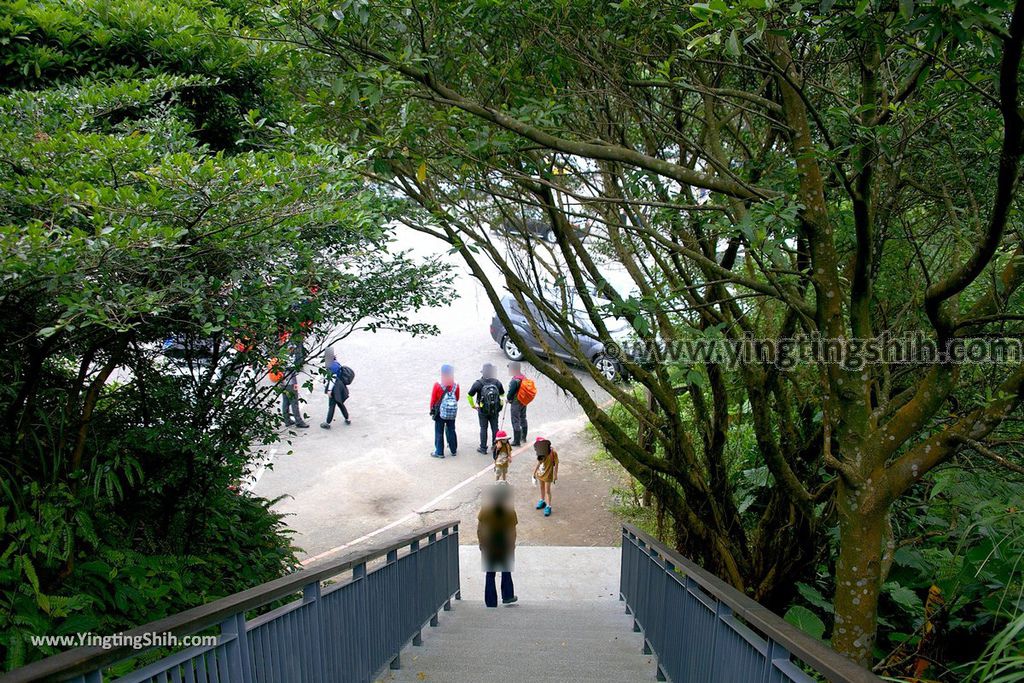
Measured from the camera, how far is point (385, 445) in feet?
42.5

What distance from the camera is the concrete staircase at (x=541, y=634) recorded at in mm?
4840

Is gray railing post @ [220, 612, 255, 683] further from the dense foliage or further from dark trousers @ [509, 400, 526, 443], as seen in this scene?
dark trousers @ [509, 400, 526, 443]

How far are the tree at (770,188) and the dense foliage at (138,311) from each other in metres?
0.98

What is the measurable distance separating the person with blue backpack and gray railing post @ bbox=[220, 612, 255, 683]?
9091 millimetres

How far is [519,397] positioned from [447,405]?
4.71 ft

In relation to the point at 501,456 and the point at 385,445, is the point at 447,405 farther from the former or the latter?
the point at 501,456

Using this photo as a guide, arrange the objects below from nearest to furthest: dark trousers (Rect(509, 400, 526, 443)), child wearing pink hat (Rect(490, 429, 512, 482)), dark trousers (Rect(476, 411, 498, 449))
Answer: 1. child wearing pink hat (Rect(490, 429, 512, 482))
2. dark trousers (Rect(476, 411, 498, 449))
3. dark trousers (Rect(509, 400, 526, 443))

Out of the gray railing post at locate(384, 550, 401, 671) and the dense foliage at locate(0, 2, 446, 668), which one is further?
the gray railing post at locate(384, 550, 401, 671)

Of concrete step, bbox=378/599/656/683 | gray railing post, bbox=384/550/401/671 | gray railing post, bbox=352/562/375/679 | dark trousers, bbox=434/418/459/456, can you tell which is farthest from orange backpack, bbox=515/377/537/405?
gray railing post, bbox=352/562/375/679

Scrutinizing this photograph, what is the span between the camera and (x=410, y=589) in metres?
5.49

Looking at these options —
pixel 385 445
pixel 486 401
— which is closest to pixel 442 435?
pixel 486 401

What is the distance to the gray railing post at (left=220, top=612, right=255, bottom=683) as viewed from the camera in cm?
289

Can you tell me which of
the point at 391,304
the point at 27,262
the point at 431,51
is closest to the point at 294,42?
the point at 431,51

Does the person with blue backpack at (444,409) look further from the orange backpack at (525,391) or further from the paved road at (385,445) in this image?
the orange backpack at (525,391)
